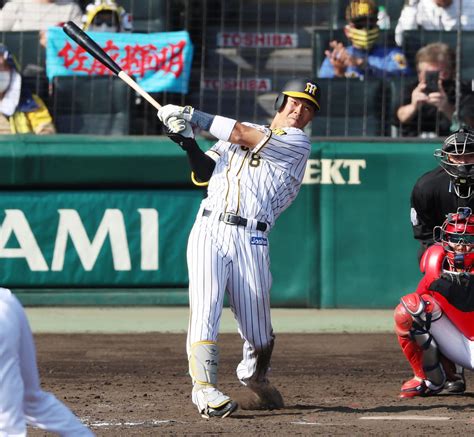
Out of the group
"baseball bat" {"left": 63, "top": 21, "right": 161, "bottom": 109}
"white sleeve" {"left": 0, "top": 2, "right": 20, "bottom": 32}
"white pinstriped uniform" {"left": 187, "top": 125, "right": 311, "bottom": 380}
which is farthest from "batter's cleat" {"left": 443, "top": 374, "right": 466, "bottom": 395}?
"white sleeve" {"left": 0, "top": 2, "right": 20, "bottom": 32}

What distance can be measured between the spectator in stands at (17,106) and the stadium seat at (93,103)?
0.13m

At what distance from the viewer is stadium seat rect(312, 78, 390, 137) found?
10.7m

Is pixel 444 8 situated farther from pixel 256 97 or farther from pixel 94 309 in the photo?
pixel 94 309

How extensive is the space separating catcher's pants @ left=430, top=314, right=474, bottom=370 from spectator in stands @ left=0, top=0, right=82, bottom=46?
5572 mm

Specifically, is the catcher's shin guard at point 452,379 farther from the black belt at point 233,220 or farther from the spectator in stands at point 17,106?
the spectator in stands at point 17,106

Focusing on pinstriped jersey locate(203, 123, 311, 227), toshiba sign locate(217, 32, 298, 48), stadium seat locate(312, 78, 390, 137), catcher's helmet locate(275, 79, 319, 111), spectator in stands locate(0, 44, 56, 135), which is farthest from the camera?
toshiba sign locate(217, 32, 298, 48)

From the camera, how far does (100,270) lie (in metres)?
10.4

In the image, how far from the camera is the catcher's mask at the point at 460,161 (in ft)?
21.2

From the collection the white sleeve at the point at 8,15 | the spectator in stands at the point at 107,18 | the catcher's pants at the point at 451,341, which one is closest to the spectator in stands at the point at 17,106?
the white sleeve at the point at 8,15

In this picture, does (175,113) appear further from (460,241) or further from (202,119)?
(460,241)

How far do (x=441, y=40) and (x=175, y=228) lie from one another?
306 cm

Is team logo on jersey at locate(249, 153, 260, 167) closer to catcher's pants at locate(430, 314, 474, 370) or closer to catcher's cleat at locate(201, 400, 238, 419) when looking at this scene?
catcher's cleat at locate(201, 400, 238, 419)

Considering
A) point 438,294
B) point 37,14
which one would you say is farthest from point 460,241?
point 37,14

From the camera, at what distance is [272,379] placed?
24.2 feet
